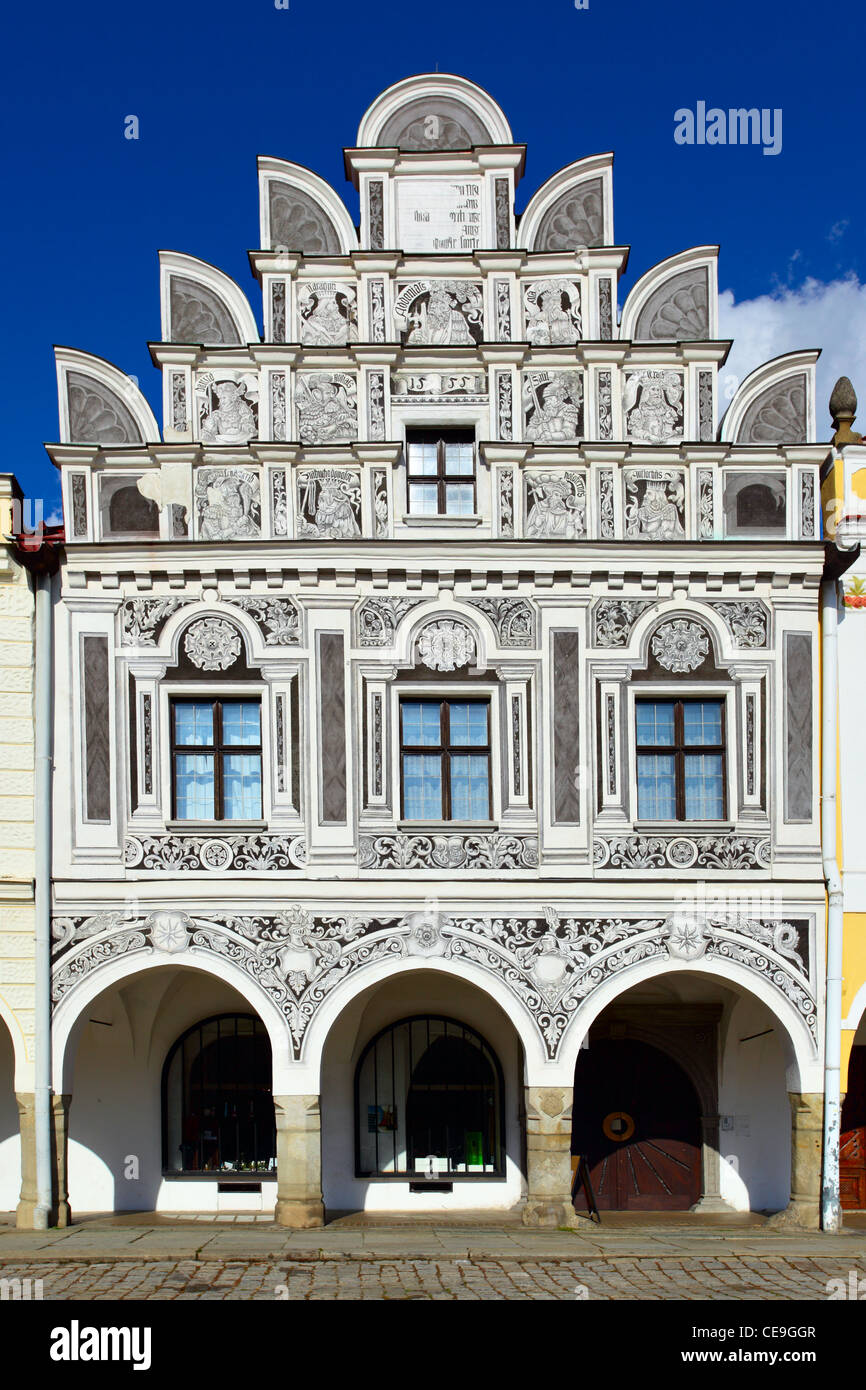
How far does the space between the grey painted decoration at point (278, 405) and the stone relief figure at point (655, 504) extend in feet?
13.2

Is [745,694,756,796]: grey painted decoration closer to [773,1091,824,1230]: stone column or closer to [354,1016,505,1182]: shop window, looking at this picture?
[773,1091,824,1230]: stone column

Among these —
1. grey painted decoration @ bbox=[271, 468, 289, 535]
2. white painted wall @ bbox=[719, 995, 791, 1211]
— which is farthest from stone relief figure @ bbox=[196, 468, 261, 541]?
white painted wall @ bbox=[719, 995, 791, 1211]

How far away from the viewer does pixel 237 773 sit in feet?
50.8

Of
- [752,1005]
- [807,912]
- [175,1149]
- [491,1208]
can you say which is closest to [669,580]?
[807,912]

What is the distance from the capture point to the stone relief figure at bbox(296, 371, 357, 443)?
15.8 m

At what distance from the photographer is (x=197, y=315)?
1605cm

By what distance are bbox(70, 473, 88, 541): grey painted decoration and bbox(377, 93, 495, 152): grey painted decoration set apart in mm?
5439

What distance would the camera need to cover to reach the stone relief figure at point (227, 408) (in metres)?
15.8

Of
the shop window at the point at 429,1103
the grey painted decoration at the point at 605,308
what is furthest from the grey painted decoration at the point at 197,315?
the shop window at the point at 429,1103

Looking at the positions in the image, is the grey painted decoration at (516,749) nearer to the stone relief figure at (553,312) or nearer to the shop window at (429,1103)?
the shop window at (429,1103)

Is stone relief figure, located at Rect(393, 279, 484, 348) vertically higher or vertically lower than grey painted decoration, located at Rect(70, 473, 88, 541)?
higher

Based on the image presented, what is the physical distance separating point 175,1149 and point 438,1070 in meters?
3.34

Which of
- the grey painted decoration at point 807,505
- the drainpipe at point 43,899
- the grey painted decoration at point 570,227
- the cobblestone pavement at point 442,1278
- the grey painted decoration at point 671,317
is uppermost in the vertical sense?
the grey painted decoration at point 570,227

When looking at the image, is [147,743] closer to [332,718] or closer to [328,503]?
[332,718]
